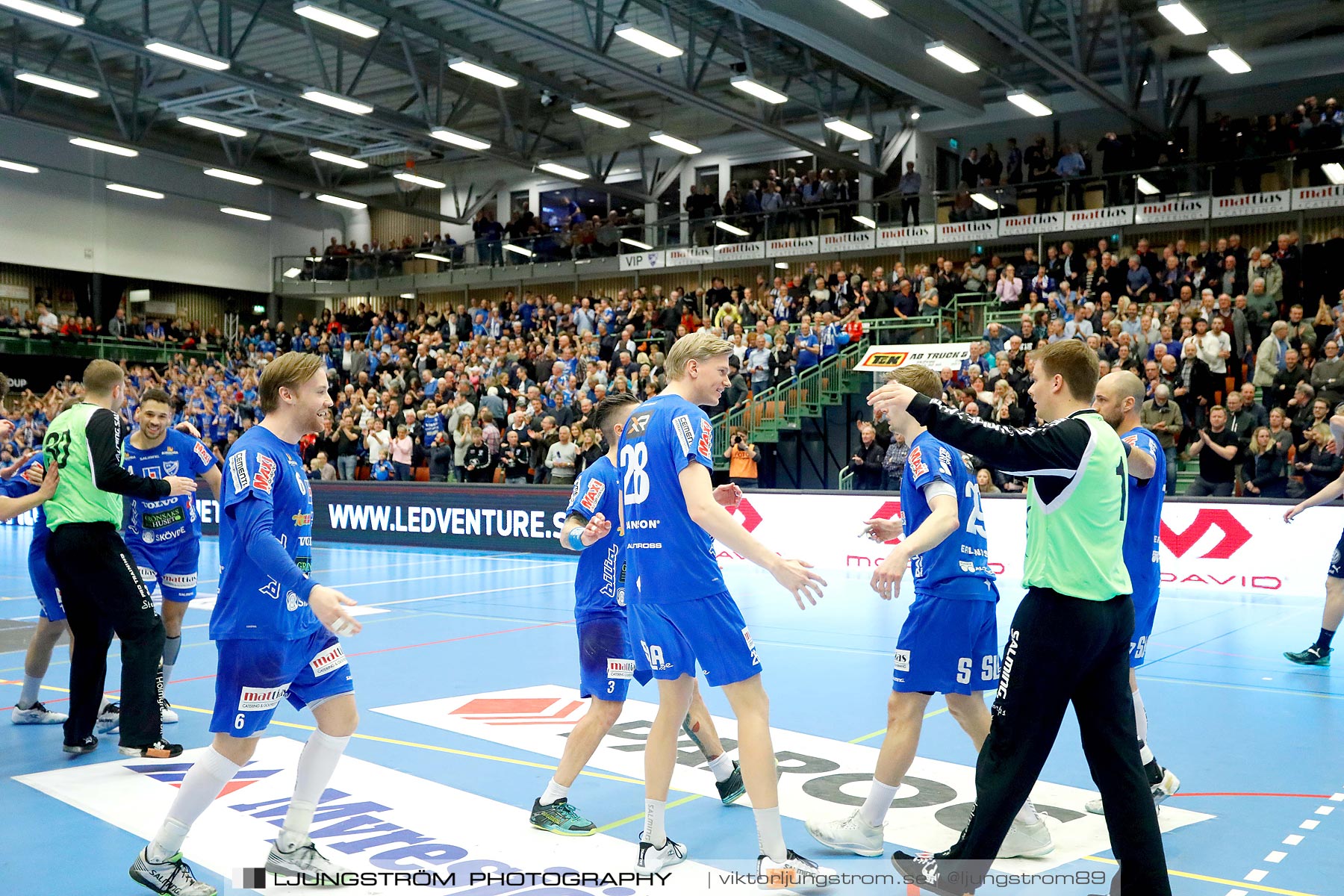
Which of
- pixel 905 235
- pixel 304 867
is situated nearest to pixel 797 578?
pixel 304 867

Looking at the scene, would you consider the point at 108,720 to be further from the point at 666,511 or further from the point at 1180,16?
the point at 1180,16

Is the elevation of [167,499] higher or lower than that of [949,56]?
lower

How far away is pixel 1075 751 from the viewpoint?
6.13 metres

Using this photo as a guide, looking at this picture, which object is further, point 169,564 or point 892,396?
point 169,564

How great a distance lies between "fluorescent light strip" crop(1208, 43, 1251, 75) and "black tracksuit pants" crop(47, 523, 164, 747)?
2047cm

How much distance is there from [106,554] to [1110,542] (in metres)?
5.16

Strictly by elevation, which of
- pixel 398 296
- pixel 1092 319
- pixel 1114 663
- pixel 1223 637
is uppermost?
pixel 398 296

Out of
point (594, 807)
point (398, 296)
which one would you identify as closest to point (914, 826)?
point (594, 807)

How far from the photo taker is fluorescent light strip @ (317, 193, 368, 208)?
116 ft

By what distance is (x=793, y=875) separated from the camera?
394cm

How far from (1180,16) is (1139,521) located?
16051 mm

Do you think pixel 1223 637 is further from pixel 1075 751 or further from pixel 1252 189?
pixel 1252 189

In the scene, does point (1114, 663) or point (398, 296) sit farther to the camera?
point (398, 296)

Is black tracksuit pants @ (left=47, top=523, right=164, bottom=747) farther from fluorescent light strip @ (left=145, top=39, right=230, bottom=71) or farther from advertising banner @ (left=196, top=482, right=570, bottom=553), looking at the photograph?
fluorescent light strip @ (left=145, top=39, right=230, bottom=71)
